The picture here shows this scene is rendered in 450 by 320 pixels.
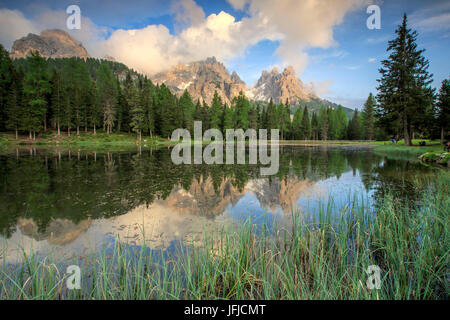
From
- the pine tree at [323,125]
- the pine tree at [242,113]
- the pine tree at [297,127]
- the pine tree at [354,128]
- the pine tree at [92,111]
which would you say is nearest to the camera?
the pine tree at [92,111]

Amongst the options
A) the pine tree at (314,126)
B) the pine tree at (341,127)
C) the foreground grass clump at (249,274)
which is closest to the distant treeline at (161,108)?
the pine tree at (314,126)

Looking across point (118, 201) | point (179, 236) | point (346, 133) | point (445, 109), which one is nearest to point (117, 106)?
point (118, 201)

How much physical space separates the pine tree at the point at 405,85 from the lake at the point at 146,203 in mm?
24476

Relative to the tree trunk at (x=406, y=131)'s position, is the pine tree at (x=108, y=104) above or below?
above

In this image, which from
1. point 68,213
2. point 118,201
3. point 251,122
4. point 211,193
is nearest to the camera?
point 68,213

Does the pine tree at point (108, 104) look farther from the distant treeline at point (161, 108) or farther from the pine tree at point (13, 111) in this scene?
the pine tree at point (13, 111)

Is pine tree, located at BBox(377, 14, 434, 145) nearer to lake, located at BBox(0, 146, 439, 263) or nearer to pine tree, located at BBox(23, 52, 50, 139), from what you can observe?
lake, located at BBox(0, 146, 439, 263)

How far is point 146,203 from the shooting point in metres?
8.14

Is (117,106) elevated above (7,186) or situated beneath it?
elevated above

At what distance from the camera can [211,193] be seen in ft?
32.1

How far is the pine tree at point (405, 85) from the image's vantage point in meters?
29.0

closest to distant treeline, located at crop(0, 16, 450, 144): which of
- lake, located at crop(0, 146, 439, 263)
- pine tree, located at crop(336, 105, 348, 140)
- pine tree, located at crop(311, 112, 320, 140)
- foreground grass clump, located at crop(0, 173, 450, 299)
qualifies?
pine tree, located at crop(311, 112, 320, 140)
